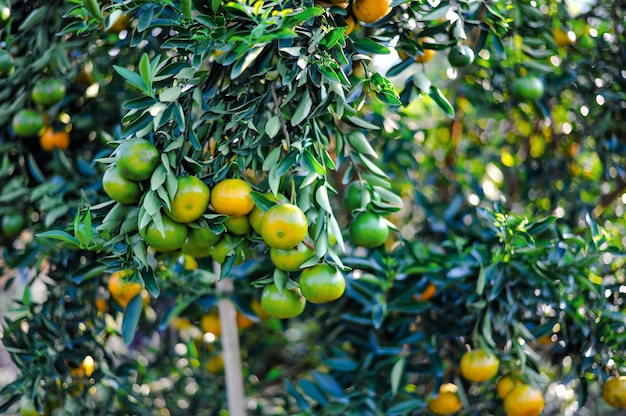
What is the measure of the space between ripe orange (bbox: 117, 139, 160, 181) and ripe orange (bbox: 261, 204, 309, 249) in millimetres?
230

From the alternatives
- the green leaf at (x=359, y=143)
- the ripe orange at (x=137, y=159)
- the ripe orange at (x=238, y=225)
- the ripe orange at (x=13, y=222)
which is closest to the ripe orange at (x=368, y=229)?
the green leaf at (x=359, y=143)

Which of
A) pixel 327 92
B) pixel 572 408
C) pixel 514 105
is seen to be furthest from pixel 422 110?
pixel 327 92

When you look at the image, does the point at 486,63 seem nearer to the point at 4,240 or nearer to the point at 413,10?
the point at 413,10

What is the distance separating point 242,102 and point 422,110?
4.96 ft

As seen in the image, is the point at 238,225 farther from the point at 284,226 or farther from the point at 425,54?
the point at 425,54

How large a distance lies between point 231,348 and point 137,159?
0.78m

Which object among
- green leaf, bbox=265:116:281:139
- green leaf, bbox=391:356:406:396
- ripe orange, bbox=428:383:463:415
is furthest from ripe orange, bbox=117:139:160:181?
ripe orange, bbox=428:383:463:415

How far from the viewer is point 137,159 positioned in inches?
42.6

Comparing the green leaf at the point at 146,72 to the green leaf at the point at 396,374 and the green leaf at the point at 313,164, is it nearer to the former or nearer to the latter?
the green leaf at the point at 313,164

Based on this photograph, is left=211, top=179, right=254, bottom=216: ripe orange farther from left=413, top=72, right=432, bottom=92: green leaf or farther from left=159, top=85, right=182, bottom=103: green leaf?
left=413, top=72, right=432, bottom=92: green leaf

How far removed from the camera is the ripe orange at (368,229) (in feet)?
4.33

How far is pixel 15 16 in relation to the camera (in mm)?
1581

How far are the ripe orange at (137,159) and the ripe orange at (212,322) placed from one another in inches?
35.4

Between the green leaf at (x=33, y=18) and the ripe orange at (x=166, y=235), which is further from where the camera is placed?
the green leaf at (x=33, y=18)
